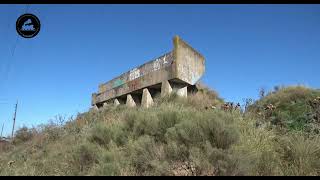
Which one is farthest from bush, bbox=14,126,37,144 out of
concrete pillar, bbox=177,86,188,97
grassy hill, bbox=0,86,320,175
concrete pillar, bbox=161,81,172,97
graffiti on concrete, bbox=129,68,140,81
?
grassy hill, bbox=0,86,320,175

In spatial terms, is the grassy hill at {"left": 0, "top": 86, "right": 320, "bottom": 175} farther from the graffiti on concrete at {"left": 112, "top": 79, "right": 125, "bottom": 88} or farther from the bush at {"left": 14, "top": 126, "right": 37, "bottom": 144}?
the graffiti on concrete at {"left": 112, "top": 79, "right": 125, "bottom": 88}

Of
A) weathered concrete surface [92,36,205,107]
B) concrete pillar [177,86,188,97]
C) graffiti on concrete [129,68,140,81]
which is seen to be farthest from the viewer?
graffiti on concrete [129,68,140,81]

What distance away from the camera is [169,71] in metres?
17.4

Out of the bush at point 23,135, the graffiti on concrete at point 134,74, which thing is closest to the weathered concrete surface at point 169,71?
the graffiti on concrete at point 134,74

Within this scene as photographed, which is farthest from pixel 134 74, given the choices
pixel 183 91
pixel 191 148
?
pixel 191 148

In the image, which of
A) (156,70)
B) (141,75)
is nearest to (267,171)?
(156,70)

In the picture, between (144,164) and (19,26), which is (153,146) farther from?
(19,26)

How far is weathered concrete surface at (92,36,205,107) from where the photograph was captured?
1727cm

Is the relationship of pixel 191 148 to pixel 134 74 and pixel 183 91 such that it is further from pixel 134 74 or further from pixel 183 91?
pixel 134 74

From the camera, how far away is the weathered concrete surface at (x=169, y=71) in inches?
680

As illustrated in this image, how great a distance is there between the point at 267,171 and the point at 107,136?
12.4 feet

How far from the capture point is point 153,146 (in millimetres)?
7375

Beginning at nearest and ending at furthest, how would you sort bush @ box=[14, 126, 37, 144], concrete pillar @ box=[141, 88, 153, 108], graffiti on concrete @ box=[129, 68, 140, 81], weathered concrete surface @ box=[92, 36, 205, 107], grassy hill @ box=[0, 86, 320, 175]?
grassy hill @ box=[0, 86, 320, 175] → weathered concrete surface @ box=[92, 36, 205, 107] → concrete pillar @ box=[141, 88, 153, 108] → graffiti on concrete @ box=[129, 68, 140, 81] → bush @ box=[14, 126, 37, 144]
